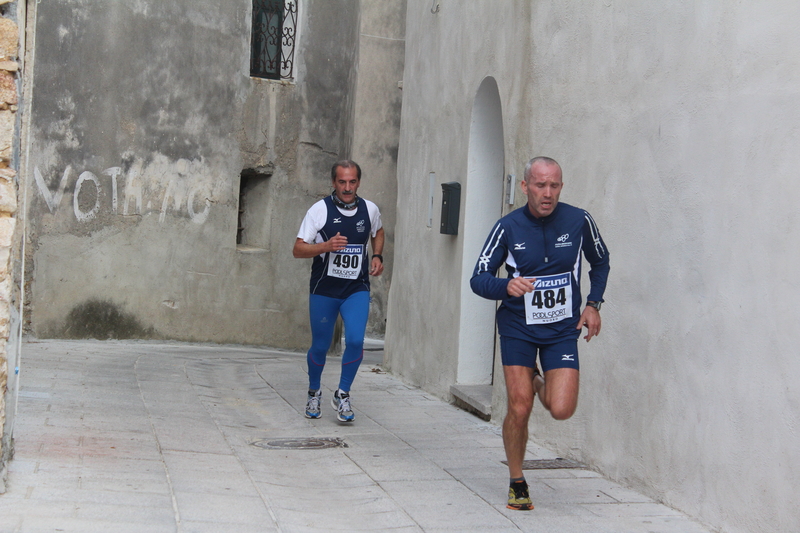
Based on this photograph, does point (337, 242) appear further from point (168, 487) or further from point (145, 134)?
point (145, 134)

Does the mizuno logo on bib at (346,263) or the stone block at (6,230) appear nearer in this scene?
the stone block at (6,230)

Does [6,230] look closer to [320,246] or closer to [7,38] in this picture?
[7,38]

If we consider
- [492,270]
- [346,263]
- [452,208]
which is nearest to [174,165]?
[452,208]

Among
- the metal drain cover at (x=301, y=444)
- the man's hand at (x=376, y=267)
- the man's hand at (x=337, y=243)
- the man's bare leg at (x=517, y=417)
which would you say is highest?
the man's hand at (x=337, y=243)

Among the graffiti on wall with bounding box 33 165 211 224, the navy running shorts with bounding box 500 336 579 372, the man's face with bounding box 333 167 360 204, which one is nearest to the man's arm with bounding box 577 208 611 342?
the navy running shorts with bounding box 500 336 579 372

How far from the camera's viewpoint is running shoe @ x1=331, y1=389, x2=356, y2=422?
23.5ft

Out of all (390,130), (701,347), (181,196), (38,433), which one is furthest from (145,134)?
(701,347)

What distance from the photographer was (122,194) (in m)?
13.2

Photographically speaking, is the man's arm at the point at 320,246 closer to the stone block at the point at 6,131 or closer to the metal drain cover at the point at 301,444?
the metal drain cover at the point at 301,444

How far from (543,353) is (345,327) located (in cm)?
258

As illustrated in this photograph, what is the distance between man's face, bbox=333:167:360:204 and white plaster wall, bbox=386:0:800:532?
1223 millimetres

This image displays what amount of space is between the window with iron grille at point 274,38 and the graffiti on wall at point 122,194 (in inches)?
85.2

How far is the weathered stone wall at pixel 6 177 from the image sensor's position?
4.45m

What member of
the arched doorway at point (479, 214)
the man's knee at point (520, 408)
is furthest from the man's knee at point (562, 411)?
the arched doorway at point (479, 214)
